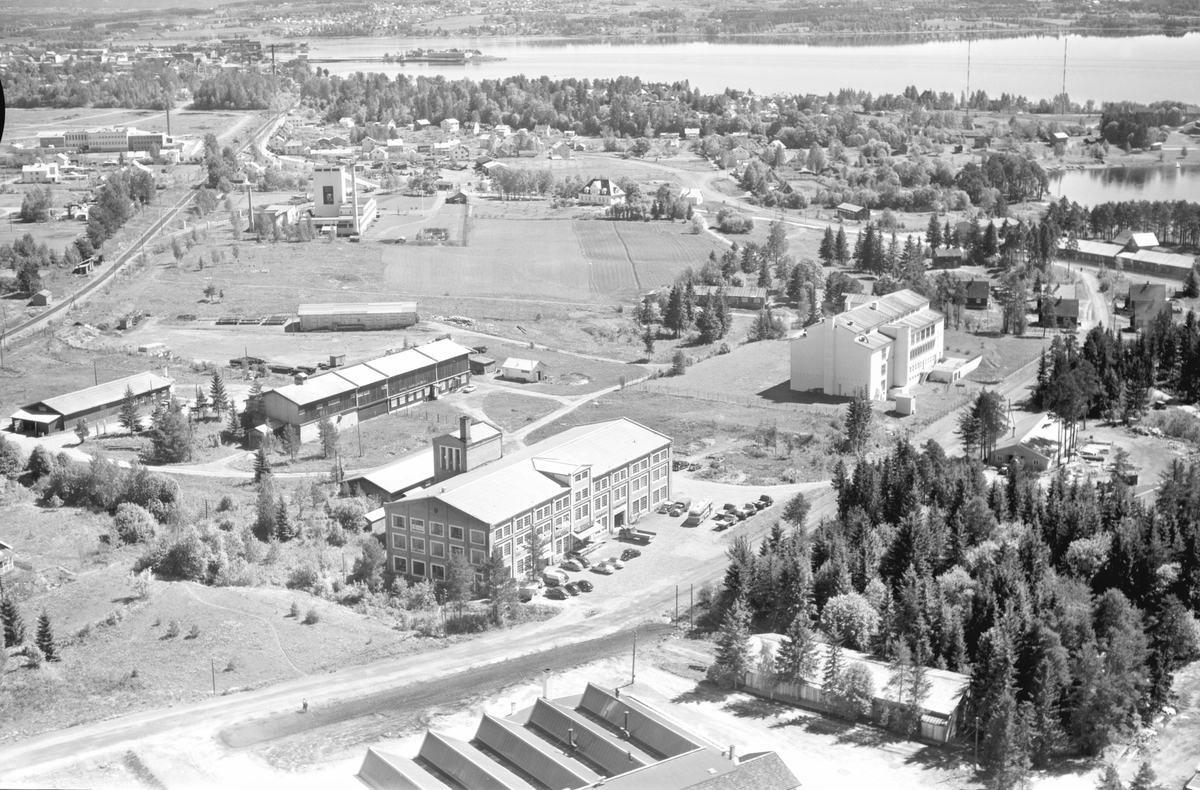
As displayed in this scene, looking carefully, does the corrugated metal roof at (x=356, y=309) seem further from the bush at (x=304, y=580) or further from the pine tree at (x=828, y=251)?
the bush at (x=304, y=580)

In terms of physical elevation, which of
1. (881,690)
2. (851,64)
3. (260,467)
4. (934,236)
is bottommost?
(881,690)

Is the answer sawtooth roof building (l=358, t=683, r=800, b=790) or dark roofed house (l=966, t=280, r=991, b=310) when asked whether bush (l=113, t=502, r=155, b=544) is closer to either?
sawtooth roof building (l=358, t=683, r=800, b=790)

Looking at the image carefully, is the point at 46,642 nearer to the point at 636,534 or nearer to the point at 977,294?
the point at 636,534

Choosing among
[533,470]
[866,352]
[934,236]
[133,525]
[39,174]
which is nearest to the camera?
[133,525]

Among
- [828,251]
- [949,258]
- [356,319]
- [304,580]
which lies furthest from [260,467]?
[949,258]

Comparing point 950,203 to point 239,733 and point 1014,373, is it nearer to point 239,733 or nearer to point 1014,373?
point 1014,373

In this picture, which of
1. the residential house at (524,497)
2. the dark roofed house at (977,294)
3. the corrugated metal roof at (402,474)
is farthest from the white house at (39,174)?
the residential house at (524,497)
